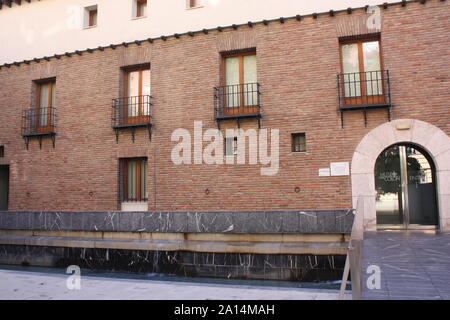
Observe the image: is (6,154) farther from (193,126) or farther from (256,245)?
(256,245)

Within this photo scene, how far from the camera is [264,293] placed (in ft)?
18.3

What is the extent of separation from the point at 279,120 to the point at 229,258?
14.3 ft

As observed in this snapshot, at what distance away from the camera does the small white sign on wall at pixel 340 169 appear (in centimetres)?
980

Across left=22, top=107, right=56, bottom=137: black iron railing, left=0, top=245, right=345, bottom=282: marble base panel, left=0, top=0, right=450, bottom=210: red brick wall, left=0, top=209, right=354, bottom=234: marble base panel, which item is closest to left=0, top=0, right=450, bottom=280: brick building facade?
left=0, top=0, right=450, bottom=210: red brick wall

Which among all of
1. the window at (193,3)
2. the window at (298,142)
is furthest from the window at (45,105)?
the window at (298,142)

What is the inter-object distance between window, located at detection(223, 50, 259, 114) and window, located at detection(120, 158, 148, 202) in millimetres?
3599

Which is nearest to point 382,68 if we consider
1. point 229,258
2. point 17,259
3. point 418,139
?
point 418,139

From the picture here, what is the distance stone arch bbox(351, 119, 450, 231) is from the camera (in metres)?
9.20

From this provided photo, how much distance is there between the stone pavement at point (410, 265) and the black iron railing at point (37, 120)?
11.4m

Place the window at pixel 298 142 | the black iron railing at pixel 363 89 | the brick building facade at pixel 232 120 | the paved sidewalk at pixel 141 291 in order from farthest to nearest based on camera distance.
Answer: the window at pixel 298 142 < the black iron railing at pixel 363 89 < the brick building facade at pixel 232 120 < the paved sidewalk at pixel 141 291

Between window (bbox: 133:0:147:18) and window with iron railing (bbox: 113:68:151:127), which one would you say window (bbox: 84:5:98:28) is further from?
window with iron railing (bbox: 113:68:151:127)

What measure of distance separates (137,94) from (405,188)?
8872mm

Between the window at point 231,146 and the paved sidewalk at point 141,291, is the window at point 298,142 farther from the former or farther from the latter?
the paved sidewalk at point 141,291

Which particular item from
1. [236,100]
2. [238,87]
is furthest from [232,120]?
[238,87]
